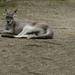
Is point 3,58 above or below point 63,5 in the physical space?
above

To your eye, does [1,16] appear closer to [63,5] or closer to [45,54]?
[63,5]

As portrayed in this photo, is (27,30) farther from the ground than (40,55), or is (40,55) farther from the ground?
(40,55)

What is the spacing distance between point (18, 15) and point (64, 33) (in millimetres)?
4326

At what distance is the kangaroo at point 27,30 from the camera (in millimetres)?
8813

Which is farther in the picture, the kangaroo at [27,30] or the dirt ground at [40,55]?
the kangaroo at [27,30]

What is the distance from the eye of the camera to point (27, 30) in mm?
9078

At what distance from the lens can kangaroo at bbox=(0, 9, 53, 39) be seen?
8813 millimetres

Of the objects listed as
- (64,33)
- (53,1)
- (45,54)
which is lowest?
(53,1)

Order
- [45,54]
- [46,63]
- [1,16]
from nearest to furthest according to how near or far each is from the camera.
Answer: [46,63] < [45,54] < [1,16]

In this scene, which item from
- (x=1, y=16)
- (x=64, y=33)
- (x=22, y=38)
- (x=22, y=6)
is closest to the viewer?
(x=22, y=38)

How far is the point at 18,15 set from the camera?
46.3ft

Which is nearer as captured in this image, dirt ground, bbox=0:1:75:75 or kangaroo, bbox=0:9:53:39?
Answer: dirt ground, bbox=0:1:75:75

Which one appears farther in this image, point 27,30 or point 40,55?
point 27,30

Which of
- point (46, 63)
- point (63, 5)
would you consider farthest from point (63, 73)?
point (63, 5)
